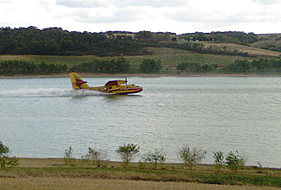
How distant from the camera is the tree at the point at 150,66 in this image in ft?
302

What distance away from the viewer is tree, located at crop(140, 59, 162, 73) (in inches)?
3625

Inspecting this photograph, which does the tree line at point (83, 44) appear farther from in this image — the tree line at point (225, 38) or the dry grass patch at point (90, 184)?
the dry grass patch at point (90, 184)

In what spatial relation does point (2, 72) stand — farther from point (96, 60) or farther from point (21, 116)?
point (21, 116)

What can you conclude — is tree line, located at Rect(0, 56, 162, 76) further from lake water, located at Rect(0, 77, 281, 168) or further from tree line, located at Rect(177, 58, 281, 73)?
lake water, located at Rect(0, 77, 281, 168)

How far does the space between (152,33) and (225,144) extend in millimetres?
120346

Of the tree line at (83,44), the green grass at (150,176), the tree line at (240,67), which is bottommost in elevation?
the tree line at (240,67)

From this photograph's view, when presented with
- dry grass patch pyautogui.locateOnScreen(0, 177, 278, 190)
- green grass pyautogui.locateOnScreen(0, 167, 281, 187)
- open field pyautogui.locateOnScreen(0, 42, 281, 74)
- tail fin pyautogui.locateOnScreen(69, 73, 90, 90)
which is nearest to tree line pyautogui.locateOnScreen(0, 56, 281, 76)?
open field pyautogui.locateOnScreen(0, 42, 281, 74)

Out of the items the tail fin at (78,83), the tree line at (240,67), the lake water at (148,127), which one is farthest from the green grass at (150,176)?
the tree line at (240,67)

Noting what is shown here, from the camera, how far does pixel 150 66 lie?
303 feet

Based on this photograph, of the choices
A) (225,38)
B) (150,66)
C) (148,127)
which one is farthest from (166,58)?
(148,127)

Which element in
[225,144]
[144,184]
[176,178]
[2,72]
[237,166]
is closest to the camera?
[144,184]

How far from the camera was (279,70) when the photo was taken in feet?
297

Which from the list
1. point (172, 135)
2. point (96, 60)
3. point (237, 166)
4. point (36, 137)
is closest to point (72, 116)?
point (36, 137)

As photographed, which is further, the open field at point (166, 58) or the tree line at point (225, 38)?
the tree line at point (225, 38)
